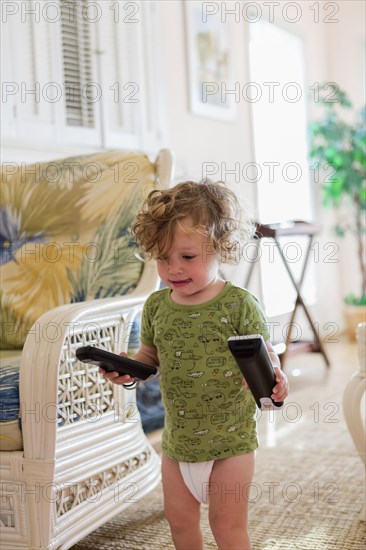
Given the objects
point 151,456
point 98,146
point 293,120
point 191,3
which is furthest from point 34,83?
point 293,120

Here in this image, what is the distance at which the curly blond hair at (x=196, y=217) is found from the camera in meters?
1.47

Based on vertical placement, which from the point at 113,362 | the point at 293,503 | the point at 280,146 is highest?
the point at 280,146

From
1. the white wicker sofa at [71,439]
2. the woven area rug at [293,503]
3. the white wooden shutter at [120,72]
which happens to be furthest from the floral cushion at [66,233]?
the white wooden shutter at [120,72]

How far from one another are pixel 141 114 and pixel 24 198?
5.13 ft

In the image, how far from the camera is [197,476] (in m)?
1.47

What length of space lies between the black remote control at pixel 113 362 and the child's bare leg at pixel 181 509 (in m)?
0.20

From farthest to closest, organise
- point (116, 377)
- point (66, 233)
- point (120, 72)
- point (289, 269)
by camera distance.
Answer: point (289, 269), point (120, 72), point (66, 233), point (116, 377)

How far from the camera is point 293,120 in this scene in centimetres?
556

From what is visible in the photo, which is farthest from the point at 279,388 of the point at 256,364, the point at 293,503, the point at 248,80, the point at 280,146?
the point at 280,146

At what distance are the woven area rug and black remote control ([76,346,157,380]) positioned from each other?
69 cm

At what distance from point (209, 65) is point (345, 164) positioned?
138 cm

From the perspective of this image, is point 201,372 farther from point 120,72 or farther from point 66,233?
point 120,72

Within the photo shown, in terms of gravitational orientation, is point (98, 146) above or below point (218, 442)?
above

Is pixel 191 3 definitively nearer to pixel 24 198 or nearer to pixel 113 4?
pixel 113 4
